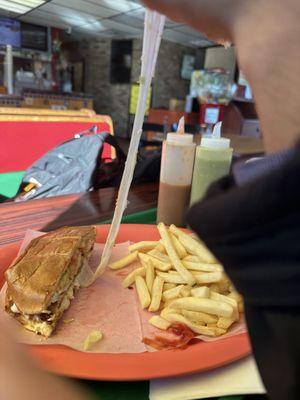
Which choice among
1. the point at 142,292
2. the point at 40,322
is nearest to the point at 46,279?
the point at 40,322

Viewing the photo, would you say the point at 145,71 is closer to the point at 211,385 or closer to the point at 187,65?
the point at 211,385

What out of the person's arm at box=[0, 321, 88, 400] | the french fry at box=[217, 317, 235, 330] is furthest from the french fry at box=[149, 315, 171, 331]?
the person's arm at box=[0, 321, 88, 400]

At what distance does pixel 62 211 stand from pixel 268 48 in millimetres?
1088

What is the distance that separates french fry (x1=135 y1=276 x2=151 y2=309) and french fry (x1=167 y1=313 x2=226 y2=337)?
87 millimetres

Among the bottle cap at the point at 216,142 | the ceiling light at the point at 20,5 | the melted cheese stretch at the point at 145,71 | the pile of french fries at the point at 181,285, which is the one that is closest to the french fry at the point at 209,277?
the pile of french fries at the point at 181,285

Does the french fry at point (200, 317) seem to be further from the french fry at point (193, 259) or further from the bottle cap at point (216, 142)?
the bottle cap at point (216, 142)

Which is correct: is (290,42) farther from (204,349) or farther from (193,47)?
(193,47)

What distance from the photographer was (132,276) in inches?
34.5

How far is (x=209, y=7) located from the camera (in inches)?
11.1

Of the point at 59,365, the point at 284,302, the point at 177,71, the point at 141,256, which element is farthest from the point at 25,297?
the point at 177,71

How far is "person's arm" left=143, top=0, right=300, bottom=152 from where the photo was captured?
26cm

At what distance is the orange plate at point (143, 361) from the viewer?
0.54m

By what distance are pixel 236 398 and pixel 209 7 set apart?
53 centimetres

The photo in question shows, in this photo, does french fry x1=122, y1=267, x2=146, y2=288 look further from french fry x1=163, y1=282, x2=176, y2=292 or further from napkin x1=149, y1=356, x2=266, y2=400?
napkin x1=149, y1=356, x2=266, y2=400
